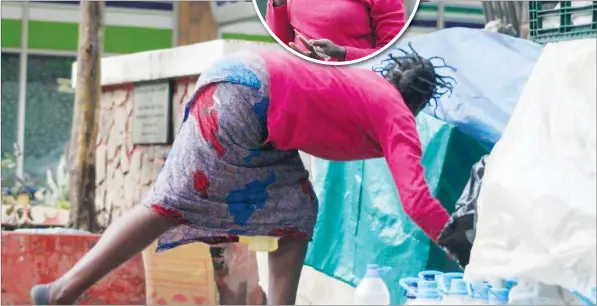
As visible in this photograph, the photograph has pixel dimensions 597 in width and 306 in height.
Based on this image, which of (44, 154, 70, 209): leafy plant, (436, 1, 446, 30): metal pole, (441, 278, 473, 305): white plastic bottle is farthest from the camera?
(44, 154, 70, 209): leafy plant

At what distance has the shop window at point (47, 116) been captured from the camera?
28.6ft

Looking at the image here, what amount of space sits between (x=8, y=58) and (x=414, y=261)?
5.72m

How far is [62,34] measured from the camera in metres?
8.92

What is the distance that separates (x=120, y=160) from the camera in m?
6.19

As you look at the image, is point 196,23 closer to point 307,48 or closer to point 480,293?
point 307,48

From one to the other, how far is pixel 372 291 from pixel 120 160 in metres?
2.83

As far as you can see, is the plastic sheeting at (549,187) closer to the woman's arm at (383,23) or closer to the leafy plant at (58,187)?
the woman's arm at (383,23)

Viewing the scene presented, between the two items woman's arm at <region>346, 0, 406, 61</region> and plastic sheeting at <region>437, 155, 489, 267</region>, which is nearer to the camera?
plastic sheeting at <region>437, 155, 489, 267</region>

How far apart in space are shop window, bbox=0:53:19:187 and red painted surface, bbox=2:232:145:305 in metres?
3.52

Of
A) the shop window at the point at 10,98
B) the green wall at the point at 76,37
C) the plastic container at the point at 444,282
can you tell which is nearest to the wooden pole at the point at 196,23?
the green wall at the point at 76,37

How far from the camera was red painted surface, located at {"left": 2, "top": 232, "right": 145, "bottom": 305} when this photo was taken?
4.96m

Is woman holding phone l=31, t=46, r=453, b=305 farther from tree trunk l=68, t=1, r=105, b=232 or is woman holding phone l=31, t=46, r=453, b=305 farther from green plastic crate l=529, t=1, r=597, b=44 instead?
tree trunk l=68, t=1, r=105, b=232

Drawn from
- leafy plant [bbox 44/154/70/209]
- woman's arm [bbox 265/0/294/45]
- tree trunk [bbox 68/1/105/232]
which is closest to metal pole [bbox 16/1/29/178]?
leafy plant [bbox 44/154/70/209]

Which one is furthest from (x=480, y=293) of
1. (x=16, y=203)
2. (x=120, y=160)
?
(x=16, y=203)
